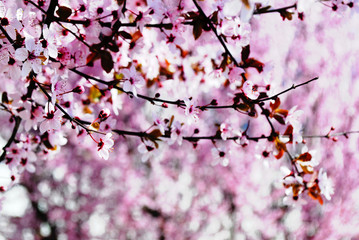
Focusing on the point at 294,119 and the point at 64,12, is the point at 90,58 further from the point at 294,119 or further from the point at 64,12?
the point at 294,119

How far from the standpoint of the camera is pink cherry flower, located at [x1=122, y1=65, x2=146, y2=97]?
1.77m

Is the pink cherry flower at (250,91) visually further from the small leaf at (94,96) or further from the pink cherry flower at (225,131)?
the small leaf at (94,96)

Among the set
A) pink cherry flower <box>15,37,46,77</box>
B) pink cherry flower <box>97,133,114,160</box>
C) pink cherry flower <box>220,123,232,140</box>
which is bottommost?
pink cherry flower <box>97,133,114,160</box>

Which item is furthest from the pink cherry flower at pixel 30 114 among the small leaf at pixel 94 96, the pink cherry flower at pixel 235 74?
the pink cherry flower at pixel 235 74

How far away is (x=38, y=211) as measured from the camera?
29.9ft

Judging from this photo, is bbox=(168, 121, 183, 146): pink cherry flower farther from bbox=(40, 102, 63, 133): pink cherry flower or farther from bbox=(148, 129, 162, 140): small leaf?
bbox=(40, 102, 63, 133): pink cherry flower

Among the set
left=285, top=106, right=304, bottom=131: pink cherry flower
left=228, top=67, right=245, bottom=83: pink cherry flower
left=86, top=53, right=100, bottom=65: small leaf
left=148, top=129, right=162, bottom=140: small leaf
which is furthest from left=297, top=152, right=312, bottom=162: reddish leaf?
left=86, top=53, right=100, bottom=65: small leaf

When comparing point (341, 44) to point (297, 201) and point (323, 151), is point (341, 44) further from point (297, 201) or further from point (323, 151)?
A: point (297, 201)

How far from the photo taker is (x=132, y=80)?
5.88 ft

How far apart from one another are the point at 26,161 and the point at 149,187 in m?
6.49

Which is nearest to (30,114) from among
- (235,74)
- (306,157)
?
Result: (235,74)

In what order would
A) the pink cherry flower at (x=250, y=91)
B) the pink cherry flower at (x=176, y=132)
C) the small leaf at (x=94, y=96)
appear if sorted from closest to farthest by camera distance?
the pink cherry flower at (x=250, y=91) → the pink cherry flower at (x=176, y=132) → the small leaf at (x=94, y=96)

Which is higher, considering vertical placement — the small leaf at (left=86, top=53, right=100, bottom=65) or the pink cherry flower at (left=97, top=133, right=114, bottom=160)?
the small leaf at (left=86, top=53, right=100, bottom=65)

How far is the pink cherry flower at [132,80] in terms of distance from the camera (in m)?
1.77
